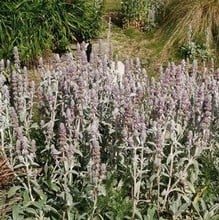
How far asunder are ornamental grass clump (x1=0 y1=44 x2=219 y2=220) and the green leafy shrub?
9.26ft

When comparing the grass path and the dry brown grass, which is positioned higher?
the dry brown grass

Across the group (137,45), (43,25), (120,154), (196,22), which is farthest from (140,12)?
(120,154)

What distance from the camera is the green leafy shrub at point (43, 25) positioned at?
697 cm

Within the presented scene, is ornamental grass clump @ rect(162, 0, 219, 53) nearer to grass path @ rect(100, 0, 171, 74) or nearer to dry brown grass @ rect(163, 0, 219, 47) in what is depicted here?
dry brown grass @ rect(163, 0, 219, 47)

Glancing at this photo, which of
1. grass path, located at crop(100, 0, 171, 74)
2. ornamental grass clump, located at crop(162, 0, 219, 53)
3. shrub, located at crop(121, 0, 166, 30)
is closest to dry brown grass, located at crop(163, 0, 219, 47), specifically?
ornamental grass clump, located at crop(162, 0, 219, 53)

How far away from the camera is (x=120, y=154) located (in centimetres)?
390

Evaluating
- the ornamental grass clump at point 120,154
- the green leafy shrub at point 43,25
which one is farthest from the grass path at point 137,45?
the ornamental grass clump at point 120,154

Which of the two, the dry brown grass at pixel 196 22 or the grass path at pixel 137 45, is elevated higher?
the dry brown grass at pixel 196 22

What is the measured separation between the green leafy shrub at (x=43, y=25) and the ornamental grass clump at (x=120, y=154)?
282 cm

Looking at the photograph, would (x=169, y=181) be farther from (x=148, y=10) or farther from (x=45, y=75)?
(x=148, y=10)

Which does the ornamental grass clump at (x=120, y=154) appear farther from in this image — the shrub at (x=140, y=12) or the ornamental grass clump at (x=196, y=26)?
the shrub at (x=140, y=12)

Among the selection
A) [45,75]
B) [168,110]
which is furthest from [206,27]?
[168,110]

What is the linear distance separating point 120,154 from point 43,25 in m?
3.71

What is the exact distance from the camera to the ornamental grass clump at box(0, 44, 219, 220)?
Result: 363 cm
